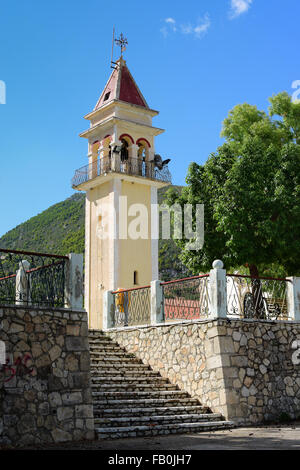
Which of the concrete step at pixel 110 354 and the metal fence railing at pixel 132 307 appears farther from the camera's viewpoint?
the metal fence railing at pixel 132 307

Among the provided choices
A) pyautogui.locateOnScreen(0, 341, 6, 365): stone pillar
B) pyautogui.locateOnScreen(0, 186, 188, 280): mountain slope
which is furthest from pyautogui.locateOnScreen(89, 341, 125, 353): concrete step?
pyautogui.locateOnScreen(0, 186, 188, 280): mountain slope

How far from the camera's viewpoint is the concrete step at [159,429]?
1038 cm

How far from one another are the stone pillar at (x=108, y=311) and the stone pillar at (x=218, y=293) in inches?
165

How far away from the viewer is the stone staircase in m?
10.9

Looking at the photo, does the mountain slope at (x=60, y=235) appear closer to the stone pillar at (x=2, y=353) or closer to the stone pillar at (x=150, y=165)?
the stone pillar at (x=150, y=165)

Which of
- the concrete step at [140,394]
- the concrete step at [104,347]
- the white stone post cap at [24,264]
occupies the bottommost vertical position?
the concrete step at [140,394]

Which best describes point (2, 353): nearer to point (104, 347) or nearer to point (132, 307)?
point (104, 347)

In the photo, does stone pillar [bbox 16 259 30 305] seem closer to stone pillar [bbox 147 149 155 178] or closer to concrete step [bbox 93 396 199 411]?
concrete step [bbox 93 396 199 411]

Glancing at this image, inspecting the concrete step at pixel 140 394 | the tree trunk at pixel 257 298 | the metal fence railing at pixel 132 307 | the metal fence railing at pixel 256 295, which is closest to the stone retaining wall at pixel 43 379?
the concrete step at pixel 140 394

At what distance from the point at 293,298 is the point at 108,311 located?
5118mm

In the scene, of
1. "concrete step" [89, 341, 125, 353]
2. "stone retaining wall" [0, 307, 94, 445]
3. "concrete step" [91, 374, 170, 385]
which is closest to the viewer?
"stone retaining wall" [0, 307, 94, 445]

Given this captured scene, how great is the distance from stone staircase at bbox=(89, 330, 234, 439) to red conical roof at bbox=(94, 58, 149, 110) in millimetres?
13665

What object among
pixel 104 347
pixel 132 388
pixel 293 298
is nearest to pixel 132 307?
pixel 104 347

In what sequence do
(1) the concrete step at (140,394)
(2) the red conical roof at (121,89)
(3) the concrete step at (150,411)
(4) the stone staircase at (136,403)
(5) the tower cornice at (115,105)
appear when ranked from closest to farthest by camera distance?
(4) the stone staircase at (136,403) < (3) the concrete step at (150,411) < (1) the concrete step at (140,394) < (5) the tower cornice at (115,105) < (2) the red conical roof at (121,89)
